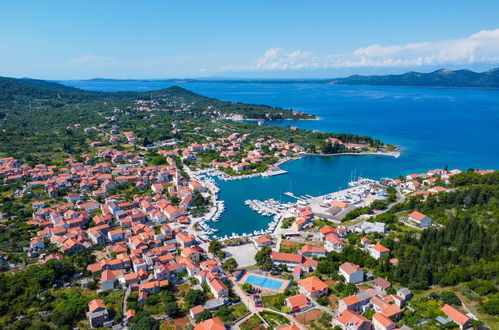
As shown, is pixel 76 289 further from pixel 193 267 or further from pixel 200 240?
pixel 200 240

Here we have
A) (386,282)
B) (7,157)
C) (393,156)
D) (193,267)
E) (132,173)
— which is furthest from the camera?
(393,156)

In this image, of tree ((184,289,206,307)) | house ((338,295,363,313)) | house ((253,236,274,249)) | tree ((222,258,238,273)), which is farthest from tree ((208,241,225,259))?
house ((338,295,363,313))

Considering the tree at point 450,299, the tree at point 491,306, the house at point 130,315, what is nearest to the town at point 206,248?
the house at point 130,315

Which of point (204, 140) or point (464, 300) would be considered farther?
point (204, 140)

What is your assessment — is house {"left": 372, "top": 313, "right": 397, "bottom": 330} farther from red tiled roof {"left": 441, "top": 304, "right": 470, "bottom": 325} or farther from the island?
red tiled roof {"left": 441, "top": 304, "right": 470, "bottom": 325}

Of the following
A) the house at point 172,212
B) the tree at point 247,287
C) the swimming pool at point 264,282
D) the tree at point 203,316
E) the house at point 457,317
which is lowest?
the swimming pool at point 264,282

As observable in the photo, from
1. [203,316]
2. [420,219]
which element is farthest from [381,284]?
[420,219]

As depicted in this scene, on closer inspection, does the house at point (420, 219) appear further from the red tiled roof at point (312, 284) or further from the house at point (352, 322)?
the house at point (352, 322)

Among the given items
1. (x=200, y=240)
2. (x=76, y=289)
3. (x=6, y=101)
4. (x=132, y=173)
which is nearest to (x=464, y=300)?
(x=200, y=240)
